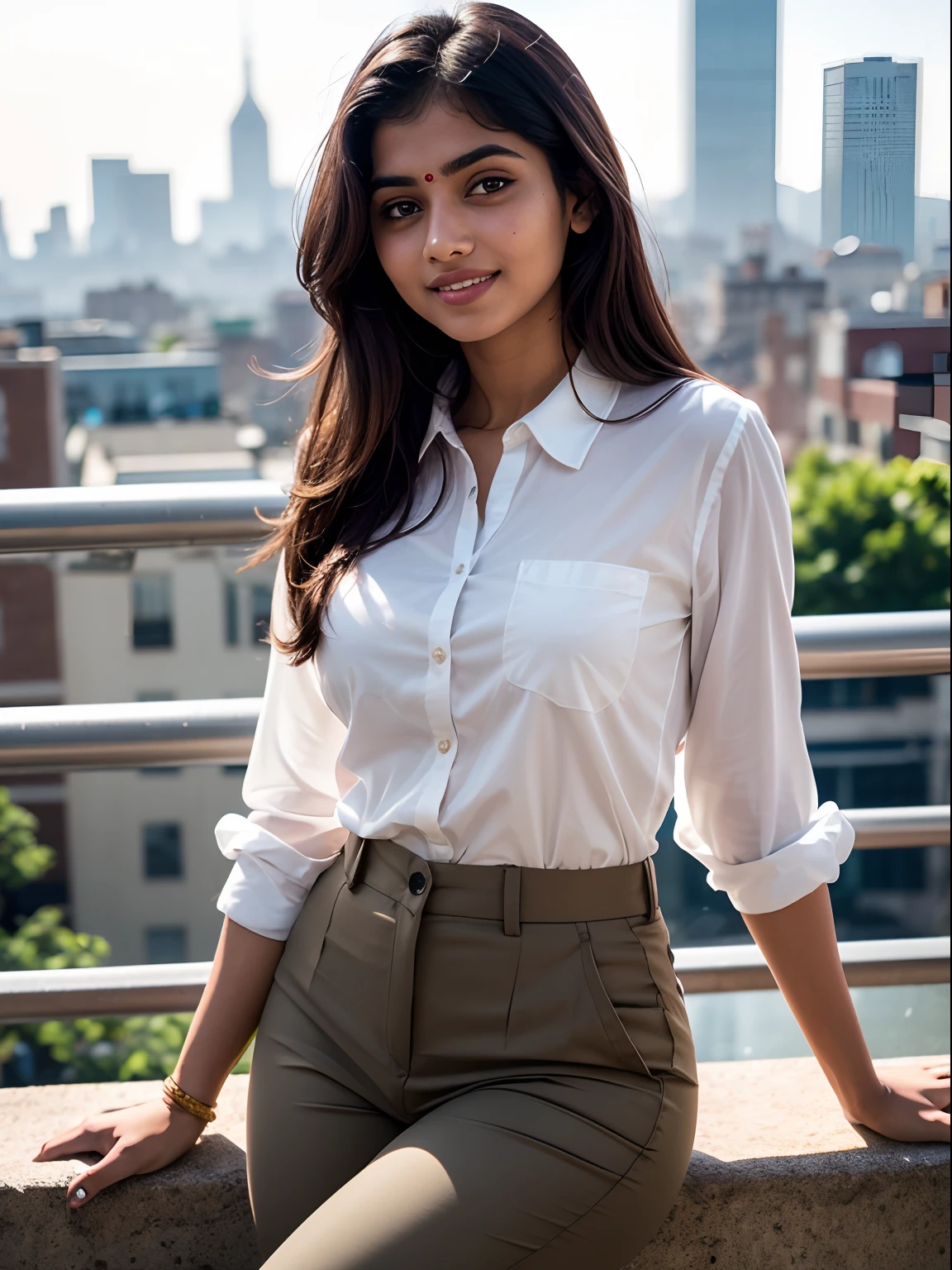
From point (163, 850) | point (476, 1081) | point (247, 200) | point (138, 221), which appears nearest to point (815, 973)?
point (476, 1081)

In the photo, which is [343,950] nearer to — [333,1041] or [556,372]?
[333,1041]

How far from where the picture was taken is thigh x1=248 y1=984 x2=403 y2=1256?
4.11 feet

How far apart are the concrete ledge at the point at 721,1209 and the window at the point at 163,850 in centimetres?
3874

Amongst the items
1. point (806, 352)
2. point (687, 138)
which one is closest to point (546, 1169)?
point (687, 138)

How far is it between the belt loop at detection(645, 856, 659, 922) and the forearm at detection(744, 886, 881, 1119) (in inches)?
4.2

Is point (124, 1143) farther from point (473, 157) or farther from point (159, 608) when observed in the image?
point (159, 608)

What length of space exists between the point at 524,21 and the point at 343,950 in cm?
97

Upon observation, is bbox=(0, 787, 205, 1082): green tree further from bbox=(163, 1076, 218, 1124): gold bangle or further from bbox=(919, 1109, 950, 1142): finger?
bbox=(919, 1109, 950, 1142): finger

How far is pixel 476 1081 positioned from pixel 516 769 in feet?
0.95

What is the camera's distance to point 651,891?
4.14 ft

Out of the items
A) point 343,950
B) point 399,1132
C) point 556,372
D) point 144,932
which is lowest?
point 144,932

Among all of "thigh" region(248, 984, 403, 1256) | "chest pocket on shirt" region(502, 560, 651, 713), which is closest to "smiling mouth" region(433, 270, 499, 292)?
"chest pocket on shirt" region(502, 560, 651, 713)

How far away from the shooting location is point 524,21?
133 cm

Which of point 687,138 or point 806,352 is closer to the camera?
point 687,138
